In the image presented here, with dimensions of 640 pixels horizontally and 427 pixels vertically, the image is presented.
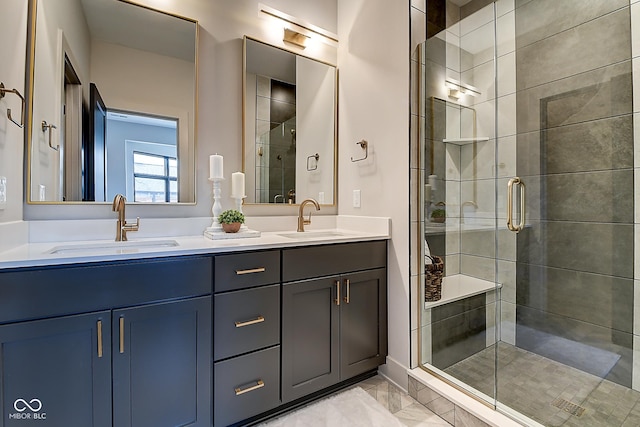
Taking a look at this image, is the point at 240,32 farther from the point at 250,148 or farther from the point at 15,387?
the point at 15,387

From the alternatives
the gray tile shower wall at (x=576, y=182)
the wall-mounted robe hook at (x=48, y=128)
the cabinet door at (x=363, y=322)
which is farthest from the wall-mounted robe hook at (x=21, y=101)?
the gray tile shower wall at (x=576, y=182)

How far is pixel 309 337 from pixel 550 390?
145cm

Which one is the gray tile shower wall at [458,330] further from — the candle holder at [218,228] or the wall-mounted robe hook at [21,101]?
the wall-mounted robe hook at [21,101]

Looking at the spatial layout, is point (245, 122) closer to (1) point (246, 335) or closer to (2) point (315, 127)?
(2) point (315, 127)

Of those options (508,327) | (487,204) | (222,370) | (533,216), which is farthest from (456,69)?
(222,370)

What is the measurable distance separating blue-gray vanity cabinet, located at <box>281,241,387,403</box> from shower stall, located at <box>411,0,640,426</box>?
26 centimetres

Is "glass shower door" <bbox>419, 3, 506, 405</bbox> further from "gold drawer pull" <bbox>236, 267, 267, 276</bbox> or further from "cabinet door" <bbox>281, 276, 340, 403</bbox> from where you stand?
"gold drawer pull" <bbox>236, 267, 267, 276</bbox>

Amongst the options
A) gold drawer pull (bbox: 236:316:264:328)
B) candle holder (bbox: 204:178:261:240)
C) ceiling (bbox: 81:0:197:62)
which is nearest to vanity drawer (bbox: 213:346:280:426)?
gold drawer pull (bbox: 236:316:264:328)

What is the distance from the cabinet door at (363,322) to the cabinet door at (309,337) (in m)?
0.06

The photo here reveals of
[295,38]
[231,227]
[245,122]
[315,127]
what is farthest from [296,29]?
[231,227]

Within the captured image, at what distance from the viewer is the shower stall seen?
1.75 metres

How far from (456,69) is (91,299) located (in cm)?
249

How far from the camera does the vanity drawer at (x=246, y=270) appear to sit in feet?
4.49

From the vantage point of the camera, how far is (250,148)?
2062 mm
